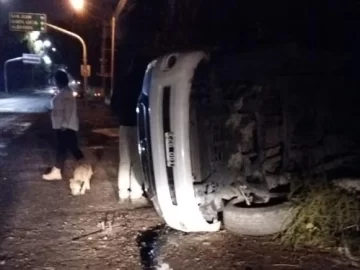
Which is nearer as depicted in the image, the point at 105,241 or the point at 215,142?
the point at 215,142

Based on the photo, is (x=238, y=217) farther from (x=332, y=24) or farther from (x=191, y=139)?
(x=332, y=24)

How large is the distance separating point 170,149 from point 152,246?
1044mm

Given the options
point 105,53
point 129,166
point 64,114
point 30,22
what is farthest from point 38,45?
point 129,166

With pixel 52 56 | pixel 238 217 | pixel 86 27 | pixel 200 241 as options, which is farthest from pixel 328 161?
pixel 52 56

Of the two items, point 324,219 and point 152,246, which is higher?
point 324,219

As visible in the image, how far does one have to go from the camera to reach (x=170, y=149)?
548 centimetres

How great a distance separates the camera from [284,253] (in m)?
5.29

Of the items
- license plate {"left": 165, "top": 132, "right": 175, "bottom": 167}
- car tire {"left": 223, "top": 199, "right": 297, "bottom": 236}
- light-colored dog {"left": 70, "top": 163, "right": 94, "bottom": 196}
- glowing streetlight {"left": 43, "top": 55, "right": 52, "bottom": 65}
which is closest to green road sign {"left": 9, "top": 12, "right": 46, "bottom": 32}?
light-colored dog {"left": 70, "top": 163, "right": 94, "bottom": 196}

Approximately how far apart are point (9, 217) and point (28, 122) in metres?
14.9

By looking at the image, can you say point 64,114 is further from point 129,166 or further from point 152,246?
point 152,246

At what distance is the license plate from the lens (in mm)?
5461

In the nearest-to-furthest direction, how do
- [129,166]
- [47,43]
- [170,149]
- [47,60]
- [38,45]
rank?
[170,149]
[129,166]
[38,45]
[47,43]
[47,60]

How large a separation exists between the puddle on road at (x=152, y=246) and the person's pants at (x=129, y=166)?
50.8 inches

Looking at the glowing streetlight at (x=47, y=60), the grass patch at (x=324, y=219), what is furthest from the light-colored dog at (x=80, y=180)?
the glowing streetlight at (x=47, y=60)
